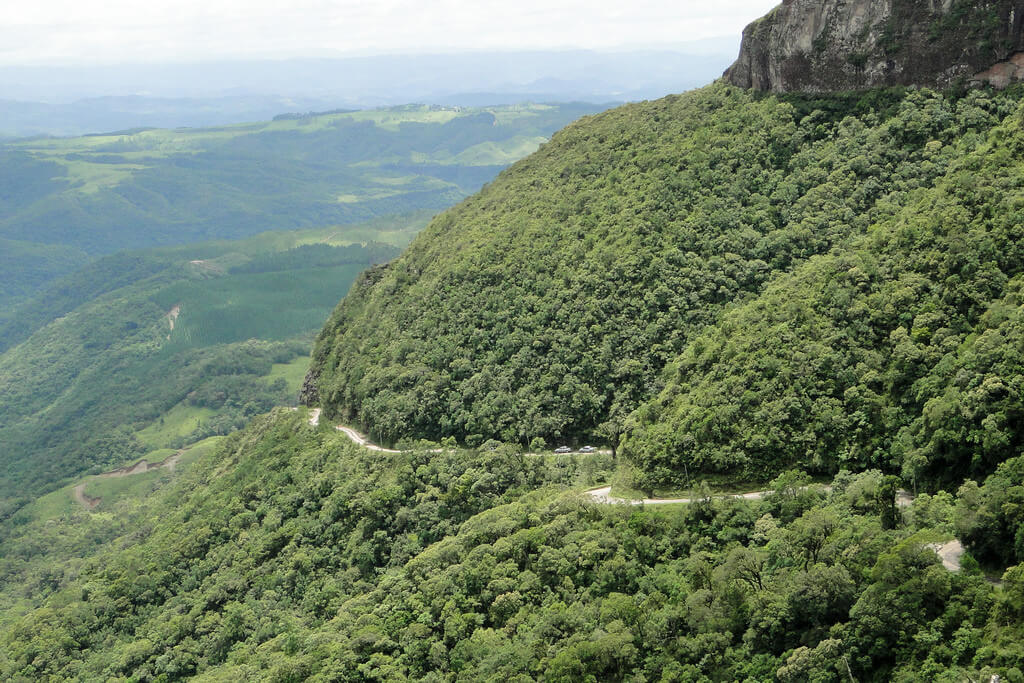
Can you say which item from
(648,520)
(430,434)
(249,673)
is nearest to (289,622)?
(249,673)

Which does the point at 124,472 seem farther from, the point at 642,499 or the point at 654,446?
the point at 642,499

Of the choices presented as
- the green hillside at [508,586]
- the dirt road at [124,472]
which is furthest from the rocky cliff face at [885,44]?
the dirt road at [124,472]

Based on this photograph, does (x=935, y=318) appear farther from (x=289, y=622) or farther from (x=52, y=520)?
(x=52, y=520)

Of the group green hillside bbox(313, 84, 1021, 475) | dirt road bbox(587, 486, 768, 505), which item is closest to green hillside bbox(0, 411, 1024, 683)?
dirt road bbox(587, 486, 768, 505)

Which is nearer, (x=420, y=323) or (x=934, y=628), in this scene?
(x=934, y=628)

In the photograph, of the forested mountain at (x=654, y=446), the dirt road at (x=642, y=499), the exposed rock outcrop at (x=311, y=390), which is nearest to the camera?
the forested mountain at (x=654, y=446)

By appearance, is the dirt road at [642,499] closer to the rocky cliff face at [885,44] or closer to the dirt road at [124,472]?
the rocky cliff face at [885,44]

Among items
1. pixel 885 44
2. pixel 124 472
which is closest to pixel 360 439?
pixel 885 44
